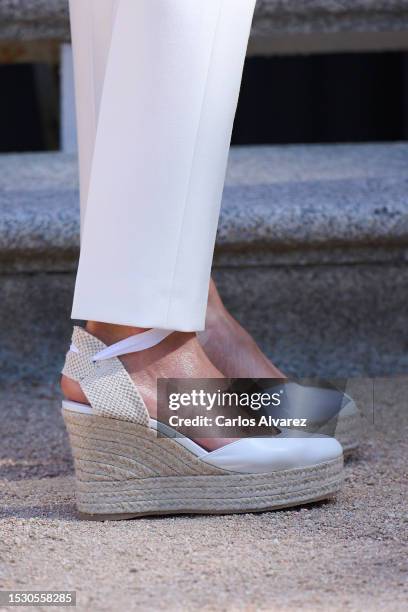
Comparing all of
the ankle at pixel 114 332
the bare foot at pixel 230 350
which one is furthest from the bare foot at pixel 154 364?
the bare foot at pixel 230 350

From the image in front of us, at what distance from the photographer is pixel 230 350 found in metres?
0.93

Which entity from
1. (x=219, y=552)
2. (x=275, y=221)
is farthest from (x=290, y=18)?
(x=219, y=552)

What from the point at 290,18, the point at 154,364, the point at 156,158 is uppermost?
the point at 290,18

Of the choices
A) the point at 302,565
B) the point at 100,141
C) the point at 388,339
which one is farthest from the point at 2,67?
the point at 302,565

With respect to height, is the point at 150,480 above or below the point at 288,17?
below

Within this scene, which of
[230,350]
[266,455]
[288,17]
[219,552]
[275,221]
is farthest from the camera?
[288,17]

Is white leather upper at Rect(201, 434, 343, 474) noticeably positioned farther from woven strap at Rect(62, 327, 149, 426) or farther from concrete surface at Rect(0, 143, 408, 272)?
concrete surface at Rect(0, 143, 408, 272)

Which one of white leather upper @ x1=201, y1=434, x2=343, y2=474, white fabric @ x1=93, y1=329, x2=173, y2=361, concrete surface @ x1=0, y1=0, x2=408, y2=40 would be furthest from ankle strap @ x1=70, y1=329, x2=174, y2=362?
concrete surface @ x1=0, y1=0, x2=408, y2=40

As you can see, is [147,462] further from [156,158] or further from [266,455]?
[156,158]

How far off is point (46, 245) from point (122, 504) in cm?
47

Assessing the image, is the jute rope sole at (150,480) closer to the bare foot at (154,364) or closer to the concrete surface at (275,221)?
the bare foot at (154,364)

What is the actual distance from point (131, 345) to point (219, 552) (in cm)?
19

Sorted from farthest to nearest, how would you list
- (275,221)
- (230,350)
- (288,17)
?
(288,17), (275,221), (230,350)

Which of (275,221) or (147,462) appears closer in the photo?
(147,462)
